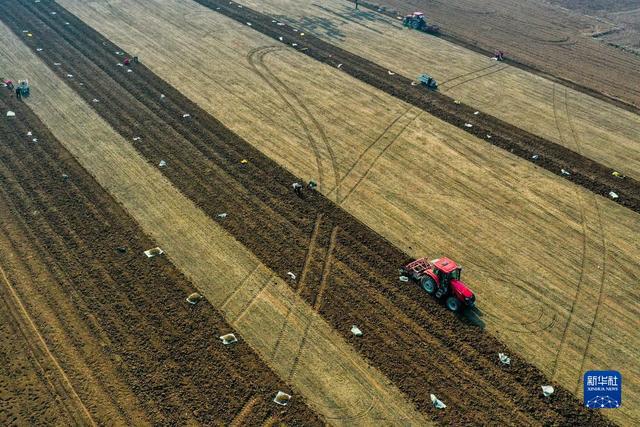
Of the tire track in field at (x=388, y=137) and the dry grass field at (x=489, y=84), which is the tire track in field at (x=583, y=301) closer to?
the dry grass field at (x=489, y=84)

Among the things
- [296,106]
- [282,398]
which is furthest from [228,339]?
Answer: [296,106]

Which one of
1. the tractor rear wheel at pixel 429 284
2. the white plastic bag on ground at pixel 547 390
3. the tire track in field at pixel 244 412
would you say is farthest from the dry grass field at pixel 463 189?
the tire track in field at pixel 244 412

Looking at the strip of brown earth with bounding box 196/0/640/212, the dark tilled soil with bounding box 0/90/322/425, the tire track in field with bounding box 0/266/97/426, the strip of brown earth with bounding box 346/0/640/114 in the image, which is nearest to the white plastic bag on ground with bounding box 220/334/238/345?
the dark tilled soil with bounding box 0/90/322/425

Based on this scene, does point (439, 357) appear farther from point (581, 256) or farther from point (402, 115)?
point (402, 115)

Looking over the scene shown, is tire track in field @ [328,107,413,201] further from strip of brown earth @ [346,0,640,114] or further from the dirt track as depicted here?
strip of brown earth @ [346,0,640,114]

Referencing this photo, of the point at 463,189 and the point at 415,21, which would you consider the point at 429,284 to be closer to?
the point at 463,189

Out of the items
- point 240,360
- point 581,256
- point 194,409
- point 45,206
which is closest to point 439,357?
point 240,360
